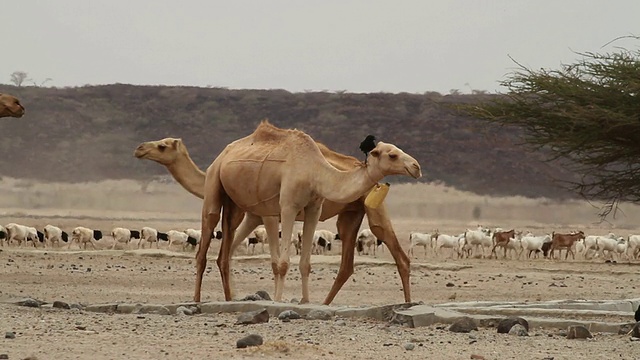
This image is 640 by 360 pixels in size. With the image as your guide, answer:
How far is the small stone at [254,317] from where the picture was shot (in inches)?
521

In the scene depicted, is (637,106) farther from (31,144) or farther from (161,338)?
(31,144)

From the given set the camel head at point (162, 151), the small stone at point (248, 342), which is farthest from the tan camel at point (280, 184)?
the small stone at point (248, 342)

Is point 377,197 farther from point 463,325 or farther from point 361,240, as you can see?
point 361,240

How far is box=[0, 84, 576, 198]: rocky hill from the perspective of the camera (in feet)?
276

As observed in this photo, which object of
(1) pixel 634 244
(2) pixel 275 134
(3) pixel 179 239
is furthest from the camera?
(1) pixel 634 244

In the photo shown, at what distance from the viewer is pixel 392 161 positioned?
1496cm

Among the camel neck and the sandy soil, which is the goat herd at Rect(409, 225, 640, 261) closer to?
the sandy soil

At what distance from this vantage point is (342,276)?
1752 cm

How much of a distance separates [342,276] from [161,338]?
19.9 ft

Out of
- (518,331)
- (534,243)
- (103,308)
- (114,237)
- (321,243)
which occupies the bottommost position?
(114,237)

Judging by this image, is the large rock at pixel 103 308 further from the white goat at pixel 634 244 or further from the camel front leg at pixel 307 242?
the white goat at pixel 634 244

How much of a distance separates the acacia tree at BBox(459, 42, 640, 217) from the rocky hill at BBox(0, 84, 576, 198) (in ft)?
200

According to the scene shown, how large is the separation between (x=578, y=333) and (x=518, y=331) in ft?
1.86

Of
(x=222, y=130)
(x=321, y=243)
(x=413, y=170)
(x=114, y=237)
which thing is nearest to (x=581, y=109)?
(x=413, y=170)
